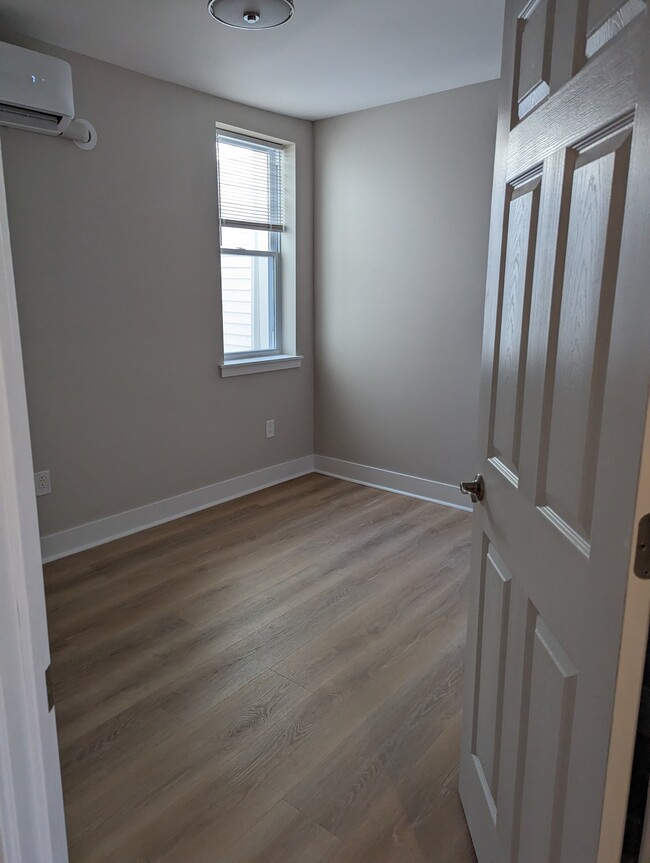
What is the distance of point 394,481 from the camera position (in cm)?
426

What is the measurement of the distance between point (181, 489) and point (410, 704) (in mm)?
2143

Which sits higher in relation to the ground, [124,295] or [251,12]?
[251,12]

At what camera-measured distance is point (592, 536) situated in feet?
2.76

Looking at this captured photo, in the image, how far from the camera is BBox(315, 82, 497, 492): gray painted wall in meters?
3.58

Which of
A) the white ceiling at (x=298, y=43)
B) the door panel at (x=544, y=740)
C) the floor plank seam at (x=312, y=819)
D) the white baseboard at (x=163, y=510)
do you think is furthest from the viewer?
the white baseboard at (x=163, y=510)

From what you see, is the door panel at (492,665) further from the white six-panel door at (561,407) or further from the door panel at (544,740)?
the door panel at (544,740)

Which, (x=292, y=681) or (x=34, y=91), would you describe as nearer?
(x=292, y=681)

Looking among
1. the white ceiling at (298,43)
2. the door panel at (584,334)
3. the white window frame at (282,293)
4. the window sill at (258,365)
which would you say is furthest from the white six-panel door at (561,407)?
the white window frame at (282,293)

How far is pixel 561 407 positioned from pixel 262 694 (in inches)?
64.1

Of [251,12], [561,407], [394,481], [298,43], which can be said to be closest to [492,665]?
[561,407]

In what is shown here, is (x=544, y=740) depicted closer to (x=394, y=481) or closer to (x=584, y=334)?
(x=584, y=334)

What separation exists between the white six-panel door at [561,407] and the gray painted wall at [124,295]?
2342 mm

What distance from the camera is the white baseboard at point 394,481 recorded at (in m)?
3.97

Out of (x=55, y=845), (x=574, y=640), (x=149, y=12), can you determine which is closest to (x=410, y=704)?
(x=574, y=640)
